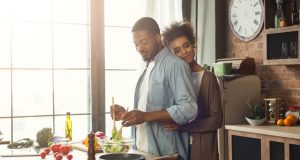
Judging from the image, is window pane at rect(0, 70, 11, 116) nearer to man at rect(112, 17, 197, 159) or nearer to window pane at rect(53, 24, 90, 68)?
window pane at rect(53, 24, 90, 68)

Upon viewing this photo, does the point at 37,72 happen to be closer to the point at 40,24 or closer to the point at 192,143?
the point at 40,24

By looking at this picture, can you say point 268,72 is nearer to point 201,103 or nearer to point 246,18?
point 246,18

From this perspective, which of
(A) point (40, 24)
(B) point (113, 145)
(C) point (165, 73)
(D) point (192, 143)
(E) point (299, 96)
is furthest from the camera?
(A) point (40, 24)

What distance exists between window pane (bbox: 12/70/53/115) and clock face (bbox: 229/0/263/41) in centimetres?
208

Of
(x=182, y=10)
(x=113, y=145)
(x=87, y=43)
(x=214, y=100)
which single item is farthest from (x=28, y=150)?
(x=182, y=10)

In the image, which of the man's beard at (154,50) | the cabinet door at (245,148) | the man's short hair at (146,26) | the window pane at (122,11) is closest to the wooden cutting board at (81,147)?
the man's beard at (154,50)

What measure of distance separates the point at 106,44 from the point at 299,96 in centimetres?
204

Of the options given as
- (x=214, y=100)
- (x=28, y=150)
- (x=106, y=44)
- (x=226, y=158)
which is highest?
(x=106, y=44)

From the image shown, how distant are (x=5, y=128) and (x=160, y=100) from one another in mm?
2288

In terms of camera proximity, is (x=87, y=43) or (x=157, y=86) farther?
(x=87, y=43)


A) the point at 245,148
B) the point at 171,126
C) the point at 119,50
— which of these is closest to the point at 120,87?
the point at 119,50

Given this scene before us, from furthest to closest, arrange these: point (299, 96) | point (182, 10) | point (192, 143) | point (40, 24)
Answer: point (182, 10) < point (40, 24) < point (299, 96) < point (192, 143)

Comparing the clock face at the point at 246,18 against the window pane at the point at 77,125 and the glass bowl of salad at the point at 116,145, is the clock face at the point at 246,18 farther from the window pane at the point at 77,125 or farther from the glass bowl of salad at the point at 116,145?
the glass bowl of salad at the point at 116,145

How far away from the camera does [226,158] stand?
412 centimetres
